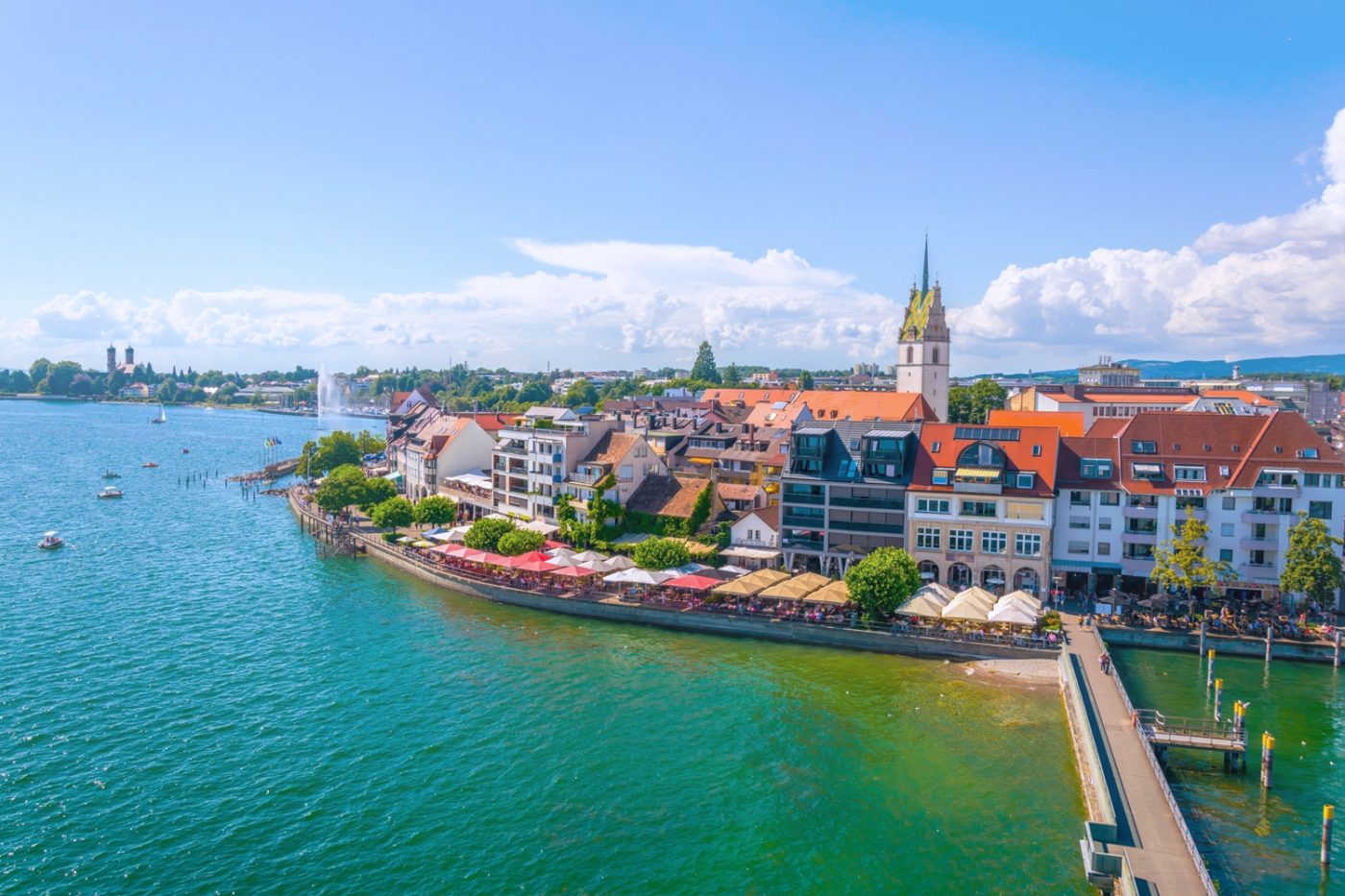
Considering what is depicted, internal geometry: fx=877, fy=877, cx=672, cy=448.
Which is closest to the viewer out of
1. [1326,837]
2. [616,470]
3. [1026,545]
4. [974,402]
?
[1326,837]

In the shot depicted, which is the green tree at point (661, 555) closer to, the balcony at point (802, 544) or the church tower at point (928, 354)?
the balcony at point (802, 544)

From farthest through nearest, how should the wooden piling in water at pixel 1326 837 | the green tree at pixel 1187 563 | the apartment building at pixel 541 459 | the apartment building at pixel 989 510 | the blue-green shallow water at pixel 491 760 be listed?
the apartment building at pixel 541 459 → the apartment building at pixel 989 510 → the green tree at pixel 1187 563 → the wooden piling in water at pixel 1326 837 → the blue-green shallow water at pixel 491 760

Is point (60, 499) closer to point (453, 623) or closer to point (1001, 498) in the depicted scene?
point (453, 623)

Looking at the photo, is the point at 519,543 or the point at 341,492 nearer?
the point at 519,543

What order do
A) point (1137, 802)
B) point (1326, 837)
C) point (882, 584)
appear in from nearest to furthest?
point (1326, 837), point (1137, 802), point (882, 584)

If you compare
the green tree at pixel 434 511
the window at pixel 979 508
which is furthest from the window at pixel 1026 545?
the green tree at pixel 434 511

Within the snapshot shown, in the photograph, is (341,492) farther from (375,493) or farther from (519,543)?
(519,543)

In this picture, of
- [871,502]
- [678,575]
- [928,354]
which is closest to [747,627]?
[678,575]
